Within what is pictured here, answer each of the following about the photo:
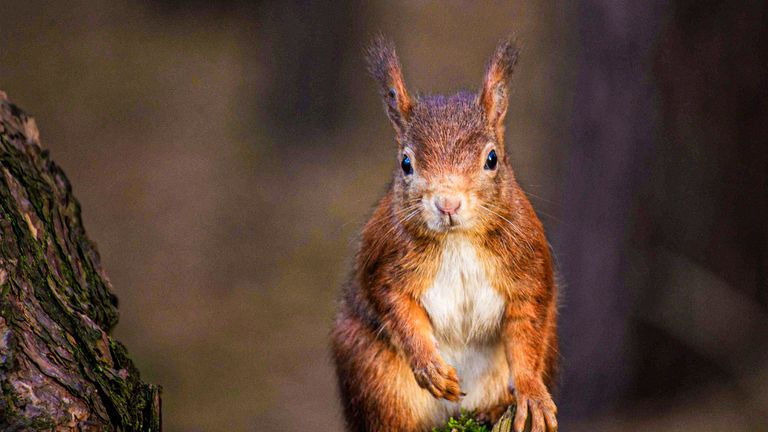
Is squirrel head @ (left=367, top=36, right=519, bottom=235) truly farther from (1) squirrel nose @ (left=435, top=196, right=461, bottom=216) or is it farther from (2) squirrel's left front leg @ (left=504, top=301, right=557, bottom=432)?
(2) squirrel's left front leg @ (left=504, top=301, right=557, bottom=432)

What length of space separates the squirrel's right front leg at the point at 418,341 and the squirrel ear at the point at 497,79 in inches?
20.4

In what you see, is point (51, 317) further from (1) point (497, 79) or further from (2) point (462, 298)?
(1) point (497, 79)

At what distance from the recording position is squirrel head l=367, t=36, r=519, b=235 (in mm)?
2083

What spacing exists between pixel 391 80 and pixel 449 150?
0.98ft

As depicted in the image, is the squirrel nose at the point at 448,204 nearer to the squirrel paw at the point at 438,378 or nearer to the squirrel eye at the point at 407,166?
the squirrel eye at the point at 407,166

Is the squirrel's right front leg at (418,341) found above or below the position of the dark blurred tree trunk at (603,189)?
below

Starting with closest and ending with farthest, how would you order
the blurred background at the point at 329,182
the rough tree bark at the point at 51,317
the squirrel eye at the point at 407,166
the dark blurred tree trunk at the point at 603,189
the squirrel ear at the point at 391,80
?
the rough tree bark at the point at 51,317 → the squirrel eye at the point at 407,166 → the squirrel ear at the point at 391,80 → the dark blurred tree trunk at the point at 603,189 → the blurred background at the point at 329,182

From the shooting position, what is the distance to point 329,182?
5828mm

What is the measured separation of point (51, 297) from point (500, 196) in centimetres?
113

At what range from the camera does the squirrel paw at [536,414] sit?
216 centimetres

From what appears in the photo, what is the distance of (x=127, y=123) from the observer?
561cm

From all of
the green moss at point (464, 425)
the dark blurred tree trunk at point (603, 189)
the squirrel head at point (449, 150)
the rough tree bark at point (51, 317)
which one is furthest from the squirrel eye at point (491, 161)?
the dark blurred tree trunk at point (603, 189)

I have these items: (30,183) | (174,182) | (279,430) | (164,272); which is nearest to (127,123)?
(174,182)

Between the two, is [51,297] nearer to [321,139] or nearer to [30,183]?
[30,183]
